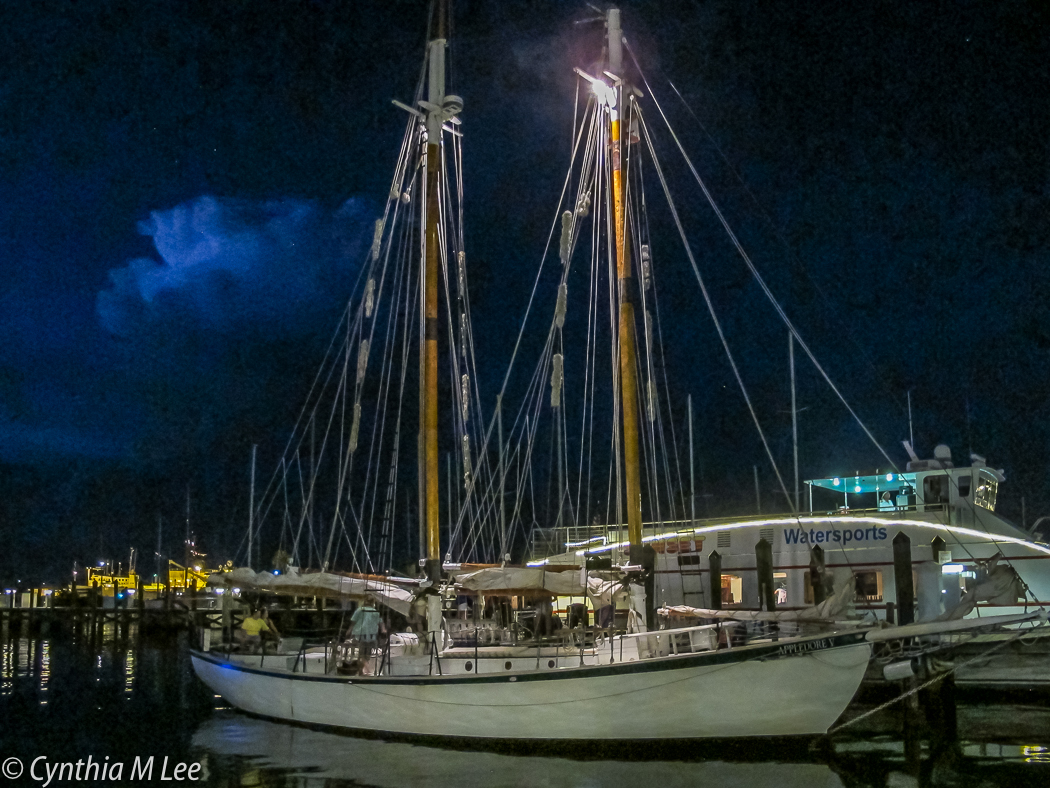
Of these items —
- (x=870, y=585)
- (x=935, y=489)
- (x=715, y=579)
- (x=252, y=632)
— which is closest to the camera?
(x=252, y=632)

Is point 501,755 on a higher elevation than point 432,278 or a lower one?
lower

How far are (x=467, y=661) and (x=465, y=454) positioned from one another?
9.32 m

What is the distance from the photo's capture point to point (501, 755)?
742 inches

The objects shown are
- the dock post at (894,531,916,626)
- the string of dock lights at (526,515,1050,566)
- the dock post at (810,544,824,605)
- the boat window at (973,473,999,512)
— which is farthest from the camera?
the boat window at (973,473,999,512)

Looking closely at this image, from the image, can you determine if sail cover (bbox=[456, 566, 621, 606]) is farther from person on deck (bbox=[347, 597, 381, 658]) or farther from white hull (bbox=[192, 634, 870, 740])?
white hull (bbox=[192, 634, 870, 740])

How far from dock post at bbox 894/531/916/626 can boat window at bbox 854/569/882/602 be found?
23.0ft

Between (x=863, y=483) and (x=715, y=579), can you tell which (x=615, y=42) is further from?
(x=863, y=483)

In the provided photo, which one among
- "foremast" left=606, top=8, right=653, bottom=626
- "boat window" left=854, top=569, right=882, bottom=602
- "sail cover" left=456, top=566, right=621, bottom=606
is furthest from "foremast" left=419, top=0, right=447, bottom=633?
"boat window" left=854, top=569, right=882, bottom=602

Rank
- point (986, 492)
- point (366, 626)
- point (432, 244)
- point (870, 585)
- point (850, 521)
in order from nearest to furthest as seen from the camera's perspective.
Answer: point (366, 626) → point (432, 244) → point (870, 585) → point (850, 521) → point (986, 492)

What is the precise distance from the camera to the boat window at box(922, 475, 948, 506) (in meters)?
35.2

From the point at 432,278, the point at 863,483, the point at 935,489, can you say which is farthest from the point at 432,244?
the point at 863,483

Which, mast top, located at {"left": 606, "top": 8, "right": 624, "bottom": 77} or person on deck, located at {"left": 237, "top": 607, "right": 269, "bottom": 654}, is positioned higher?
mast top, located at {"left": 606, "top": 8, "right": 624, "bottom": 77}

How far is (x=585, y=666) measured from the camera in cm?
1842

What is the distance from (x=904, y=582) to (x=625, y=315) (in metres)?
12.4
